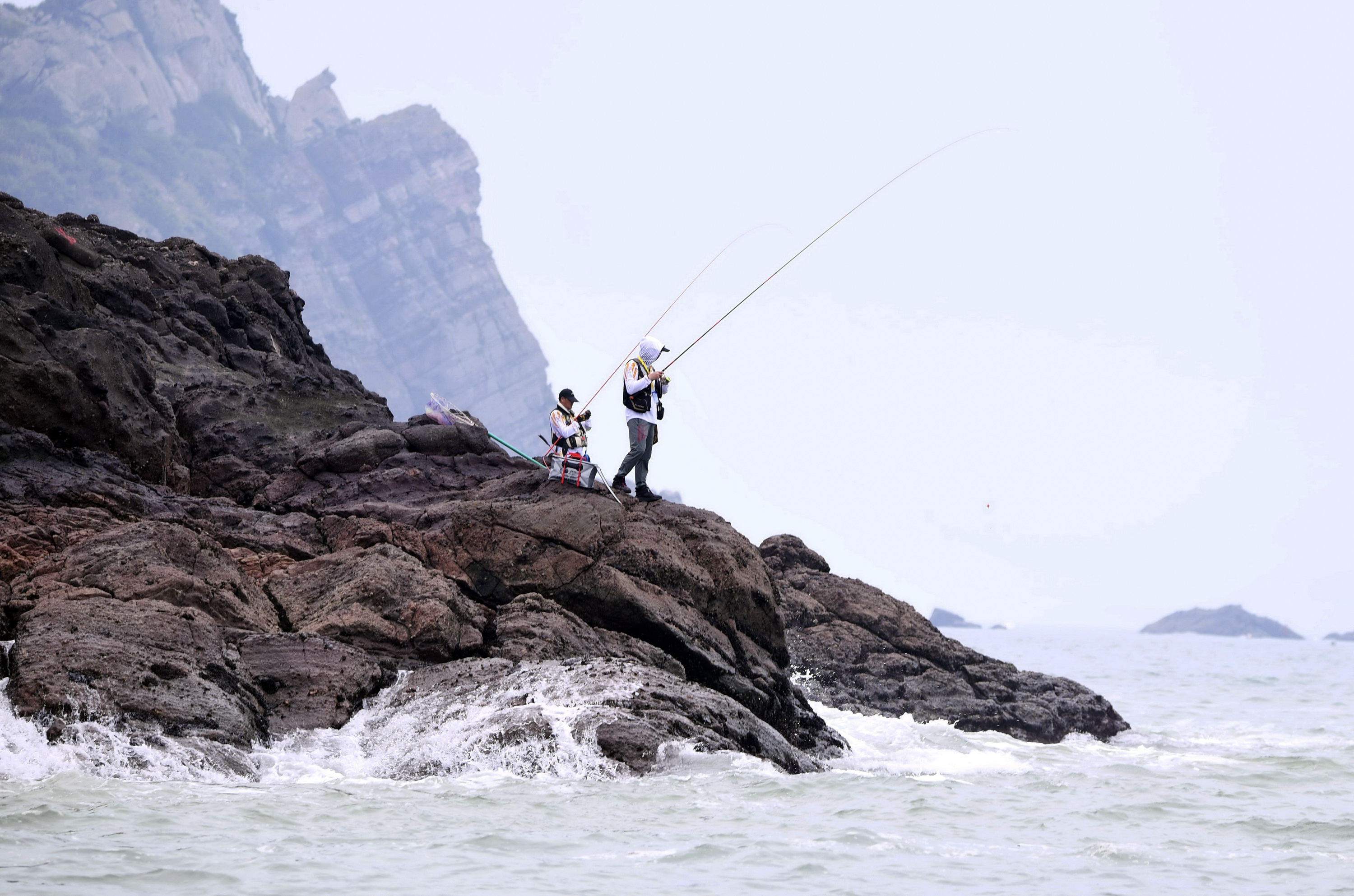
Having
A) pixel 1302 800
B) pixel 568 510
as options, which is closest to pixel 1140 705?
pixel 1302 800

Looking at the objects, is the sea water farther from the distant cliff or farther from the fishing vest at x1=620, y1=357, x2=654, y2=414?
the distant cliff

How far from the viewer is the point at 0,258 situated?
15.3 metres

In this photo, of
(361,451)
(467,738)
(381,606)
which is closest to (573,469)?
(381,606)

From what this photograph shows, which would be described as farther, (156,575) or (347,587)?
(347,587)

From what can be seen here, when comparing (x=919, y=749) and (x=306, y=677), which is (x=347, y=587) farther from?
(x=919, y=749)

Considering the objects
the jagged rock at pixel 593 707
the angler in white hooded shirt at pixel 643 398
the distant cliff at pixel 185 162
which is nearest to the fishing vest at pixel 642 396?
the angler in white hooded shirt at pixel 643 398

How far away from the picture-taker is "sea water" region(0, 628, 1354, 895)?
748cm

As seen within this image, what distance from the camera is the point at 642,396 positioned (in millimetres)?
14977

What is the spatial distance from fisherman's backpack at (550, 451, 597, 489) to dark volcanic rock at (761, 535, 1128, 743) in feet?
21.4

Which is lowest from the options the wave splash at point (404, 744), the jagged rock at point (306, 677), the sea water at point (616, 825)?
the sea water at point (616, 825)

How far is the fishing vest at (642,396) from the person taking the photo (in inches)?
587

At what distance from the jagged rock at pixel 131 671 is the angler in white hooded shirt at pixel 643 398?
559cm

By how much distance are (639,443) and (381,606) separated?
392 centimetres

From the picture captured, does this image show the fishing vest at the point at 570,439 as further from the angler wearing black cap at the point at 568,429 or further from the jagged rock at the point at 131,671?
the jagged rock at the point at 131,671
